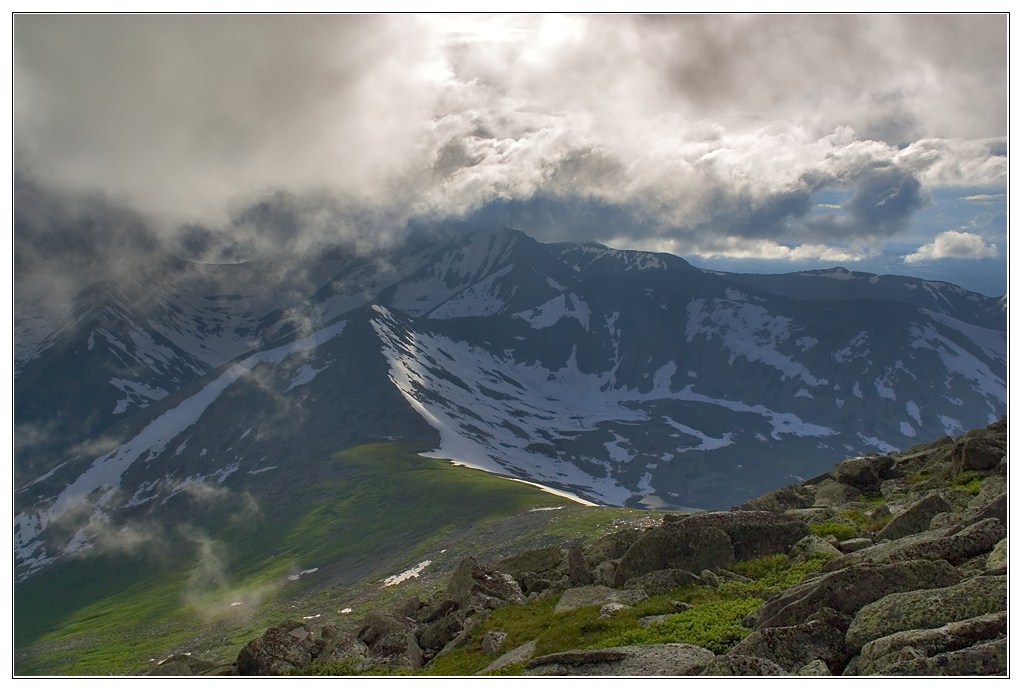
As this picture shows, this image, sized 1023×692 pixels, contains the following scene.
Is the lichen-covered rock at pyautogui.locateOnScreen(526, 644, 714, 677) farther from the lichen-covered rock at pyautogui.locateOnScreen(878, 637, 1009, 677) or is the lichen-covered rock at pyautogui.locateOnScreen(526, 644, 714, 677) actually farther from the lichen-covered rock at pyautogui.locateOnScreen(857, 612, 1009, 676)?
the lichen-covered rock at pyautogui.locateOnScreen(878, 637, 1009, 677)

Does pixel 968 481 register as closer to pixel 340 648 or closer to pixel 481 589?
pixel 481 589

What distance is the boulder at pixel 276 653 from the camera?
3900 centimetres

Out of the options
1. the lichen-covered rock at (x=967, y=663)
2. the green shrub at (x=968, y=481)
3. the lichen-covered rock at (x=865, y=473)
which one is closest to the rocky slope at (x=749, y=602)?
the lichen-covered rock at (x=967, y=663)

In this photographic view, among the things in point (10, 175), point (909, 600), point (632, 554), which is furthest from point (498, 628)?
Result: point (10, 175)

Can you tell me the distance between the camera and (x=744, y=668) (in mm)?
24672

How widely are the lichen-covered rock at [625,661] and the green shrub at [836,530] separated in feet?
47.8

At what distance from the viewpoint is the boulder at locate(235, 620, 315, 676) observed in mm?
39000

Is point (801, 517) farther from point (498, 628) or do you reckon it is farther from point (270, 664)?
point (270, 664)

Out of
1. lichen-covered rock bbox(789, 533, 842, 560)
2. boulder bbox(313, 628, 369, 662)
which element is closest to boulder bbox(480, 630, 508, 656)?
boulder bbox(313, 628, 369, 662)

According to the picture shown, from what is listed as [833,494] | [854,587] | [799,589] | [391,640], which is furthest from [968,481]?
[391,640]

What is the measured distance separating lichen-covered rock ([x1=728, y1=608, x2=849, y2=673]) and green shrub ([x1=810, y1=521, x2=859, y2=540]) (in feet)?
46.3

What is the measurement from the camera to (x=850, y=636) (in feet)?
86.8

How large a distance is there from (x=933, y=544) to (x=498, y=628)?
1751cm

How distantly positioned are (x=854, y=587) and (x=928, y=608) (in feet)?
9.81
